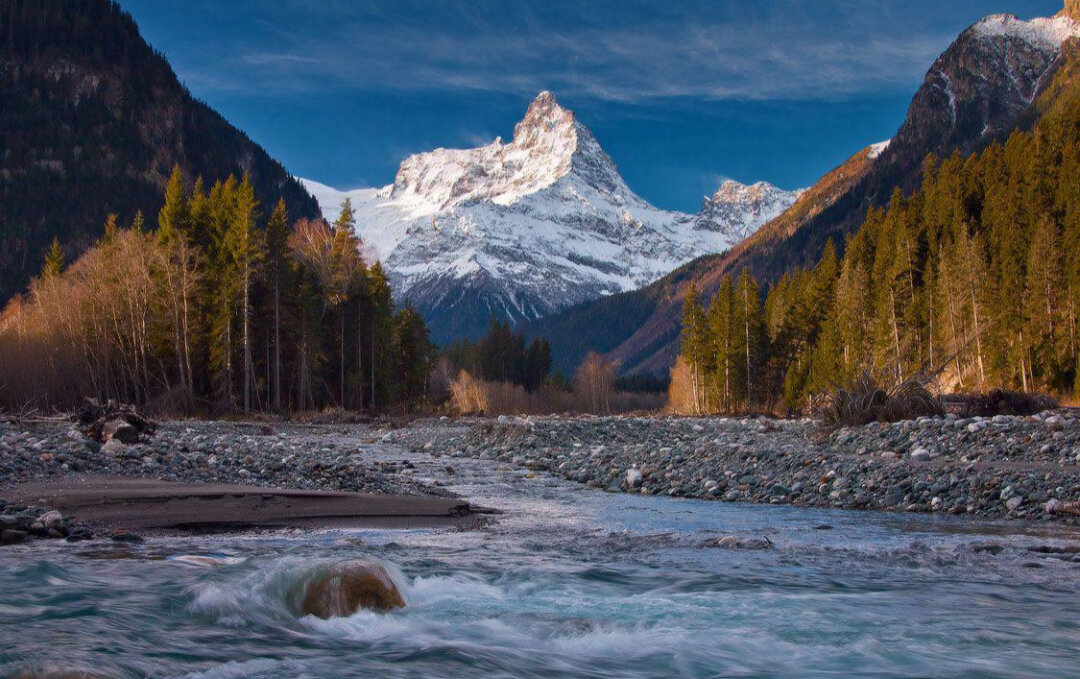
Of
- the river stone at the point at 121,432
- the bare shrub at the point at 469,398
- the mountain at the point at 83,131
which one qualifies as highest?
the mountain at the point at 83,131

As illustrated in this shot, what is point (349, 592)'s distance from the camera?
5312 mm

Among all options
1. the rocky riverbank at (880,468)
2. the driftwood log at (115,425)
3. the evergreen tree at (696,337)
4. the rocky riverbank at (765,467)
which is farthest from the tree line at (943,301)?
the driftwood log at (115,425)

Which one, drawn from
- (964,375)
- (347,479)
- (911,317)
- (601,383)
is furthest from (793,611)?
(601,383)

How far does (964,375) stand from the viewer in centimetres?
4459

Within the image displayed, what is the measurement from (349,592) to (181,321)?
35371 mm

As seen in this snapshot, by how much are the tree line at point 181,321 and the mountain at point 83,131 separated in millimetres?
64470

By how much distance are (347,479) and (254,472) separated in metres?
1.46

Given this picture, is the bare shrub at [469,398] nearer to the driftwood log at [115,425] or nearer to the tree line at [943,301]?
the tree line at [943,301]

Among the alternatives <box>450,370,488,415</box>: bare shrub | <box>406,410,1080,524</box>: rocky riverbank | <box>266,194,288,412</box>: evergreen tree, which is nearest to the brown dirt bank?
<box>406,410,1080,524</box>: rocky riverbank

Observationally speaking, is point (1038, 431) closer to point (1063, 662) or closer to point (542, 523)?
point (542, 523)

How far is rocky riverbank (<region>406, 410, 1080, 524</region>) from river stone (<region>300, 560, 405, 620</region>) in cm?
750

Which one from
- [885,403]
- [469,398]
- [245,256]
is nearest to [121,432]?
[885,403]

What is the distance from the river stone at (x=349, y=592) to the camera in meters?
5.18

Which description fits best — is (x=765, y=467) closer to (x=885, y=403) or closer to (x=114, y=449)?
(x=885, y=403)
